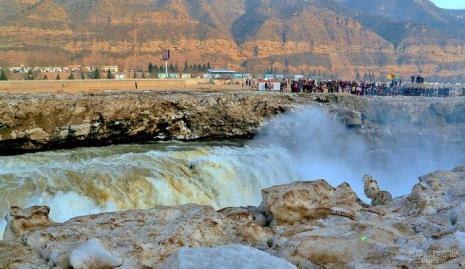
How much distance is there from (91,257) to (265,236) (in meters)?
2.61

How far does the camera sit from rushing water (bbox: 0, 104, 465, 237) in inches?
687

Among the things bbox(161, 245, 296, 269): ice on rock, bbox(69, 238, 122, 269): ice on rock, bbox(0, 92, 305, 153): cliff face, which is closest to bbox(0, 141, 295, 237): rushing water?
bbox(0, 92, 305, 153): cliff face

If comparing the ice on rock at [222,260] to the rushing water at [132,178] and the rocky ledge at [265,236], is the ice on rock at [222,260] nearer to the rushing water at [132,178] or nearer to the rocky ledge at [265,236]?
the rocky ledge at [265,236]

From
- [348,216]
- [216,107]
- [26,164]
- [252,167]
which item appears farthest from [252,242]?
[216,107]

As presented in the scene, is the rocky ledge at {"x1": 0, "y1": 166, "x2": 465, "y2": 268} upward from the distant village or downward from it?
upward

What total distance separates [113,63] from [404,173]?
132 meters

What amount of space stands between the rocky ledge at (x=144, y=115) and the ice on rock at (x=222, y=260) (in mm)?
20903

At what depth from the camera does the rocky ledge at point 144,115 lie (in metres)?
24.4

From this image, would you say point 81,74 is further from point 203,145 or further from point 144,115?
point 203,145

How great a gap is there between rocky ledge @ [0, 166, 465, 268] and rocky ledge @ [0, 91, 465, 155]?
16503 millimetres

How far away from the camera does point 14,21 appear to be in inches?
6442

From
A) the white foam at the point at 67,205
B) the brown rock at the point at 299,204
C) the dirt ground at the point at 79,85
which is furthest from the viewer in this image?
the dirt ground at the point at 79,85

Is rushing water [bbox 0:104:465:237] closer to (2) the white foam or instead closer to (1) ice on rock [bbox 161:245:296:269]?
(2) the white foam

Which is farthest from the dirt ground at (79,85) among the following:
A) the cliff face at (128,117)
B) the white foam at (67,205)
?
the white foam at (67,205)
